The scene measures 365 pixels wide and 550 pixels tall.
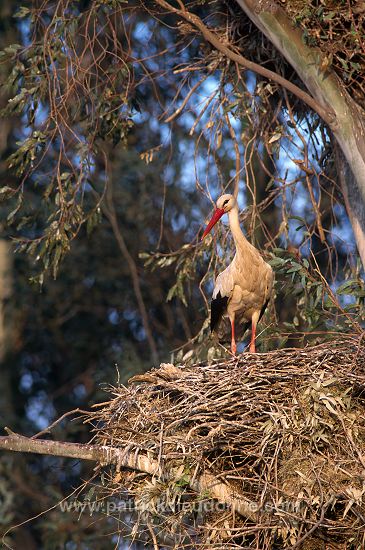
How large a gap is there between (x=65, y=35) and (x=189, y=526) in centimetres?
496

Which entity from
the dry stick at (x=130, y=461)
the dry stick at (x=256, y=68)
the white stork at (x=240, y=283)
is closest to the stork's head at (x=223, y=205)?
the white stork at (x=240, y=283)

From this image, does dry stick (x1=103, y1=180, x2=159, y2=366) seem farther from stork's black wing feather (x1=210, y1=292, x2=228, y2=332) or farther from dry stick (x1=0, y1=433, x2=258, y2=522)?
dry stick (x1=0, y1=433, x2=258, y2=522)

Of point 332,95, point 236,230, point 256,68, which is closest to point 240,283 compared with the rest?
point 236,230

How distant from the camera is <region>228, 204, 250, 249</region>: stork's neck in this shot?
8672 mm

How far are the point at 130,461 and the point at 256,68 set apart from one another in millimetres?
3743

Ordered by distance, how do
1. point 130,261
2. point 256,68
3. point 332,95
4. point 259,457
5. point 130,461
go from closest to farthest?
point 259,457 < point 130,461 < point 332,95 < point 256,68 < point 130,261

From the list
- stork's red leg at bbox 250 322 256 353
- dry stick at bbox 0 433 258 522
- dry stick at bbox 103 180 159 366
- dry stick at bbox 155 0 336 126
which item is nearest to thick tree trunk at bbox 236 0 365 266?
dry stick at bbox 155 0 336 126

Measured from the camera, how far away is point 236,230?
8805mm

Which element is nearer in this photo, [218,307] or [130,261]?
[218,307]

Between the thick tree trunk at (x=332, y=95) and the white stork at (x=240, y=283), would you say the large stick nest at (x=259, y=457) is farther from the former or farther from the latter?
the white stork at (x=240, y=283)

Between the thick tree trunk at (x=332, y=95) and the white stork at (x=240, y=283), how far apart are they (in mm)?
871

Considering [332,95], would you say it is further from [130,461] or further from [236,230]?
[130,461]

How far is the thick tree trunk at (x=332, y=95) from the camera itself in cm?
798

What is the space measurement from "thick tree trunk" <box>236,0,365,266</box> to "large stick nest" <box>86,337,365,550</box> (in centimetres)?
161
